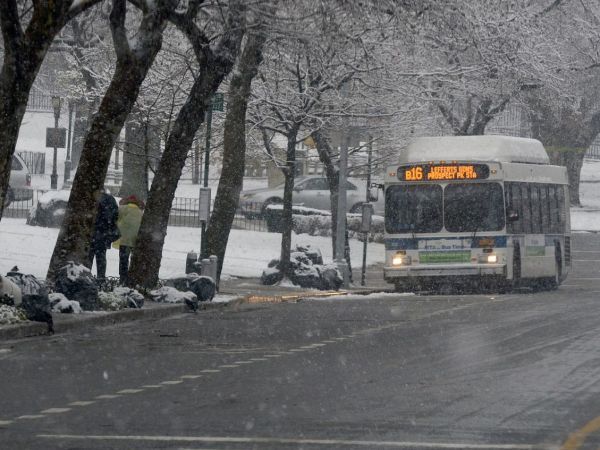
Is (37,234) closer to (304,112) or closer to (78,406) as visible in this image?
(304,112)

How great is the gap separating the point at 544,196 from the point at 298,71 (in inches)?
251

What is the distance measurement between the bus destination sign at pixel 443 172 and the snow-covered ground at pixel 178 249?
209 inches

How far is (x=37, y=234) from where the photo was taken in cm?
3559

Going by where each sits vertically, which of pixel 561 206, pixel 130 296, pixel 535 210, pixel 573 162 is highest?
pixel 573 162

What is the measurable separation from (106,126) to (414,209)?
10.4 metres

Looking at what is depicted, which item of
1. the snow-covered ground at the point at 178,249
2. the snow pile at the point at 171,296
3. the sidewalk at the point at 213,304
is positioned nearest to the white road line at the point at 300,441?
the sidewalk at the point at 213,304

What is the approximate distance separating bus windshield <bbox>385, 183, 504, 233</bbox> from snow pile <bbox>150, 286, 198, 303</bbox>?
A: 24.9ft

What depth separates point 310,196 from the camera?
5062 centimetres

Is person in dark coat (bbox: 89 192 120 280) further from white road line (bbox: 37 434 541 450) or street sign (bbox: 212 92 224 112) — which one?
white road line (bbox: 37 434 541 450)

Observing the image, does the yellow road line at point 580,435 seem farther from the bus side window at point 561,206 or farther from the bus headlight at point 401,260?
the bus side window at point 561,206

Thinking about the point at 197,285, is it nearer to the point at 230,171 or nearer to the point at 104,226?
the point at 104,226

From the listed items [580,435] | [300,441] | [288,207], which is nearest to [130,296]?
[288,207]

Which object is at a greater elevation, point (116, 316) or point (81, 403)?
point (116, 316)

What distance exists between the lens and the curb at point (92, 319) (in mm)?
17250
